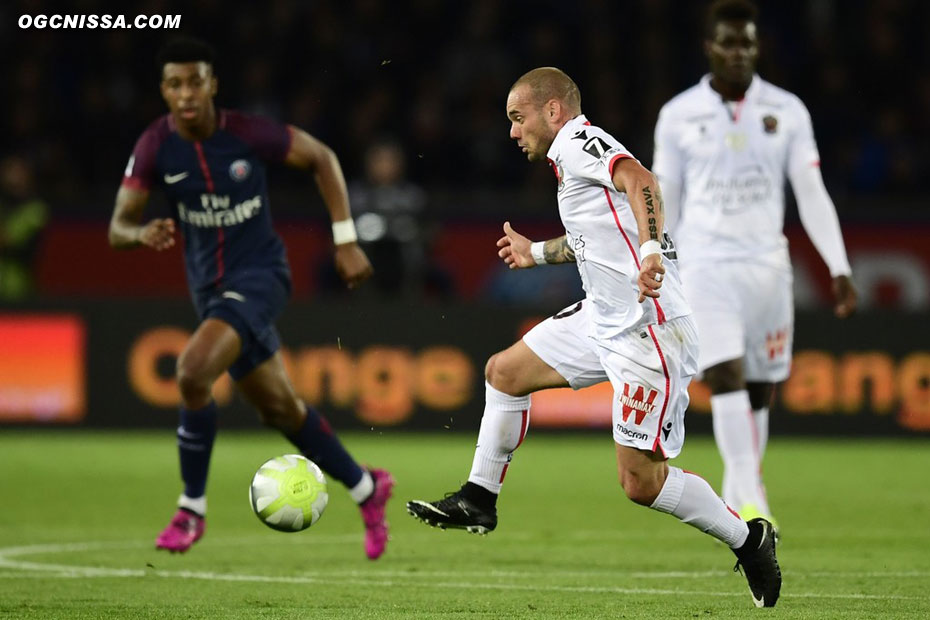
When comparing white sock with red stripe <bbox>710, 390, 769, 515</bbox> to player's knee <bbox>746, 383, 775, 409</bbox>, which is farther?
player's knee <bbox>746, 383, 775, 409</bbox>

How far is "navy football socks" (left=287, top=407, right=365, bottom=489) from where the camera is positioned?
752 centimetres

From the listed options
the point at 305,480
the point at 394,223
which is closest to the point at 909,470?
the point at 394,223

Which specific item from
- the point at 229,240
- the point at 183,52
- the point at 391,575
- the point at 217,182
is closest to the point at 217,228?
the point at 229,240

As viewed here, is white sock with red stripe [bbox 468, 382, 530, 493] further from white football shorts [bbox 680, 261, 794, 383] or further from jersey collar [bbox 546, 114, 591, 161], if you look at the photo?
white football shorts [bbox 680, 261, 794, 383]

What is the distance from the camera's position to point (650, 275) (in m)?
5.41

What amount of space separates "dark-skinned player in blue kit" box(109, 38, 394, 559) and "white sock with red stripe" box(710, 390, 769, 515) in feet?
5.36

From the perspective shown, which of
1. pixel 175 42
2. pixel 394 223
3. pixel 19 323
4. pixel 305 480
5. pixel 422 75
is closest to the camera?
pixel 305 480

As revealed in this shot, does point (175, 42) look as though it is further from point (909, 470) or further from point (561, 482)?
point (909, 470)

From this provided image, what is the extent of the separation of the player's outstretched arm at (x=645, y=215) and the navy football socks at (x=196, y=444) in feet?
8.53

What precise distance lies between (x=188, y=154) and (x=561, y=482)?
4.25m

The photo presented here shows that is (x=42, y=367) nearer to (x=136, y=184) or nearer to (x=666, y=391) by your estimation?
(x=136, y=184)

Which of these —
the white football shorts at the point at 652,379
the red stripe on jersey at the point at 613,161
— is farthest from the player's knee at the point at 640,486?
the red stripe on jersey at the point at 613,161

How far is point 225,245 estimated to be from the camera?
749 cm

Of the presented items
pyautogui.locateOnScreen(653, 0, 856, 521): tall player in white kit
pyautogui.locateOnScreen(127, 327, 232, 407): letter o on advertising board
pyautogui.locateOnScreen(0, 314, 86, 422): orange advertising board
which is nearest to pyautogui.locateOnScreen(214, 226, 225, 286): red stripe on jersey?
pyautogui.locateOnScreen(653, 0, 856, 521): tall player in white kit
